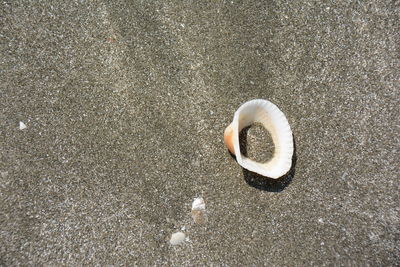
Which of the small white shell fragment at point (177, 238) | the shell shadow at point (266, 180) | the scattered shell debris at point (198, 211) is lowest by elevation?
the small white shell fragment at point (177, 238)

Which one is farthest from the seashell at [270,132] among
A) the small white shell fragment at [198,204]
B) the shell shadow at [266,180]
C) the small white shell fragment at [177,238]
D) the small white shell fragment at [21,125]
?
the small white shell fragment at [21,125]

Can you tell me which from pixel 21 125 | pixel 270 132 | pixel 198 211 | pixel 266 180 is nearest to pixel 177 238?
pixel 198 211

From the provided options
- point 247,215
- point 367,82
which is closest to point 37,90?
point 247,215

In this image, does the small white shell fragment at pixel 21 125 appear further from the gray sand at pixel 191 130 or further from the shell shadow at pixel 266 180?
the shell shadow at pixel 266 180

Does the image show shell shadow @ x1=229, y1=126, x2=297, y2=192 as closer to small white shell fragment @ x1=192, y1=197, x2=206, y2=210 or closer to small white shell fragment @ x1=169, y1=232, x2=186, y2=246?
small white shell fragment @ x1=192, y1=197, x2=206, y2=210

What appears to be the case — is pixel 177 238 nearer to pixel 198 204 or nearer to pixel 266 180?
pixel 198 204

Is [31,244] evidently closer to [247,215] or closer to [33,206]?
[33,206]

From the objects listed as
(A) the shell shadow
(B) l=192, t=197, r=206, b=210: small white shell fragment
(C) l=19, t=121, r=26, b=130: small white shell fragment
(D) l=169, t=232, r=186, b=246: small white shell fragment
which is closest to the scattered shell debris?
(B) l=192, t=197, r=206, b=210: small white shell fragment
